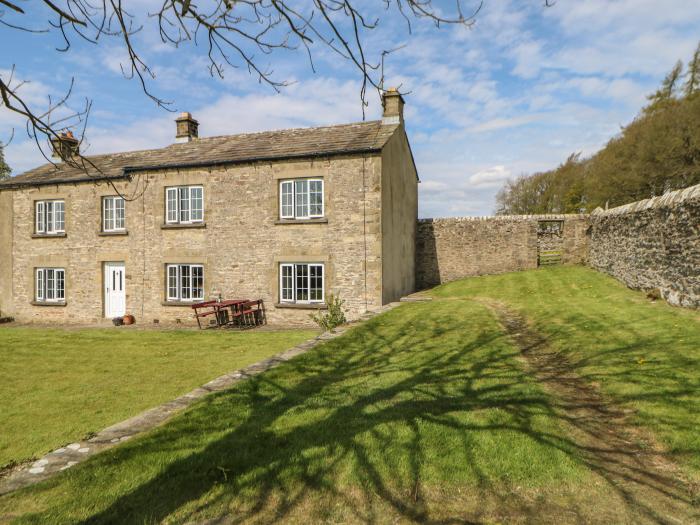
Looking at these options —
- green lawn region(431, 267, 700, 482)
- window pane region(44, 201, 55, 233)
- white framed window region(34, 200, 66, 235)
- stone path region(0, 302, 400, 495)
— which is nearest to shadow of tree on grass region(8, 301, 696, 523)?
stone path region(0, 302, 400, 495)

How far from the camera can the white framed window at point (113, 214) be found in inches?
727

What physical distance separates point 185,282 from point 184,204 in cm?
314

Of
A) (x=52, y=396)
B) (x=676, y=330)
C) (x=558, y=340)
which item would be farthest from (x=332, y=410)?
(x=676, y=330)

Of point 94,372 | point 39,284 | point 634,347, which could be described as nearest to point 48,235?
point 39,284

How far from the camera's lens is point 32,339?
13.6 meters

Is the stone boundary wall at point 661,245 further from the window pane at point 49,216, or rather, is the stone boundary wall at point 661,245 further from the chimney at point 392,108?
the window pane at point 49,216

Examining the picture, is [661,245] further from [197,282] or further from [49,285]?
[49,285]

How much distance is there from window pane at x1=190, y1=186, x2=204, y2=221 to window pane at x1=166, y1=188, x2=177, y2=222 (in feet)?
2.47

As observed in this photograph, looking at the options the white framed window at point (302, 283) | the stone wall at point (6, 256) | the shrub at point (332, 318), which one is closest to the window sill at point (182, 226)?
the white framed window at point (302, 283)

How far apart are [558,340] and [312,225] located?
9.39m

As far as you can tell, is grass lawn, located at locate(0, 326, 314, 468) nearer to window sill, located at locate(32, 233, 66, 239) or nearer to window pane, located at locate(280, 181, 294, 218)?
window pane, located at locate(280, 181, 294, 218)

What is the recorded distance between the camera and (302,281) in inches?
643

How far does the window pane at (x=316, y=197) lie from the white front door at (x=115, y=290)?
28.7 feet

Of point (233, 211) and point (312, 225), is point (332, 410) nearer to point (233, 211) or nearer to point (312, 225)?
point (312, 225)
